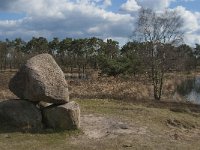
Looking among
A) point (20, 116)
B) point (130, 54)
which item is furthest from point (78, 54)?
point (20, 116)

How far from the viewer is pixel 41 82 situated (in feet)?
46.7

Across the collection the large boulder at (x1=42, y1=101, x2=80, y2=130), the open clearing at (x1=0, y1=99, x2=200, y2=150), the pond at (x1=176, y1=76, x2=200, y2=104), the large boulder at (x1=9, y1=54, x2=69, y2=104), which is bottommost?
the pond at (x1=176, y1=76, x2=200, y2=104)

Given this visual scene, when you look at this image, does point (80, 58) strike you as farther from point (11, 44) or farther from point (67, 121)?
point (67, 121)

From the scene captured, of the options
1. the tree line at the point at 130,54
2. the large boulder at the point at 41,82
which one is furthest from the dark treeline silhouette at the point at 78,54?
the large boulder at the point at 41,82

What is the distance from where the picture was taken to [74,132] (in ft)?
47.3

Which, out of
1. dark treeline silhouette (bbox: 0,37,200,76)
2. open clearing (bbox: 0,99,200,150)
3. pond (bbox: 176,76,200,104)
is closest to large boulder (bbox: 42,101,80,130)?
open clearing (bbox: 0,99,200,150)

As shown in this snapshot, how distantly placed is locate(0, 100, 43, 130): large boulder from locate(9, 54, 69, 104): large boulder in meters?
0.36

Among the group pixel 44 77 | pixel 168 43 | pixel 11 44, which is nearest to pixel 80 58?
pixel 11 44

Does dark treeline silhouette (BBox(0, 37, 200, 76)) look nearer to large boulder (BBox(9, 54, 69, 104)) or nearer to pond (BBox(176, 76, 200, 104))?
pond (BBox(176, 76, 200, 104))

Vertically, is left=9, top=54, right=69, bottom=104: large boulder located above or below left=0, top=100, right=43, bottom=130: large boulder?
above

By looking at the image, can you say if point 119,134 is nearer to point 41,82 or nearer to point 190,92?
point 41,82

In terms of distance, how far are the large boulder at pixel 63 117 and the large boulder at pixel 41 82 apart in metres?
0.33

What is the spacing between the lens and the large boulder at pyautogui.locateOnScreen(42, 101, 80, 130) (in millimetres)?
14391

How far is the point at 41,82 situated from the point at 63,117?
1426mm
